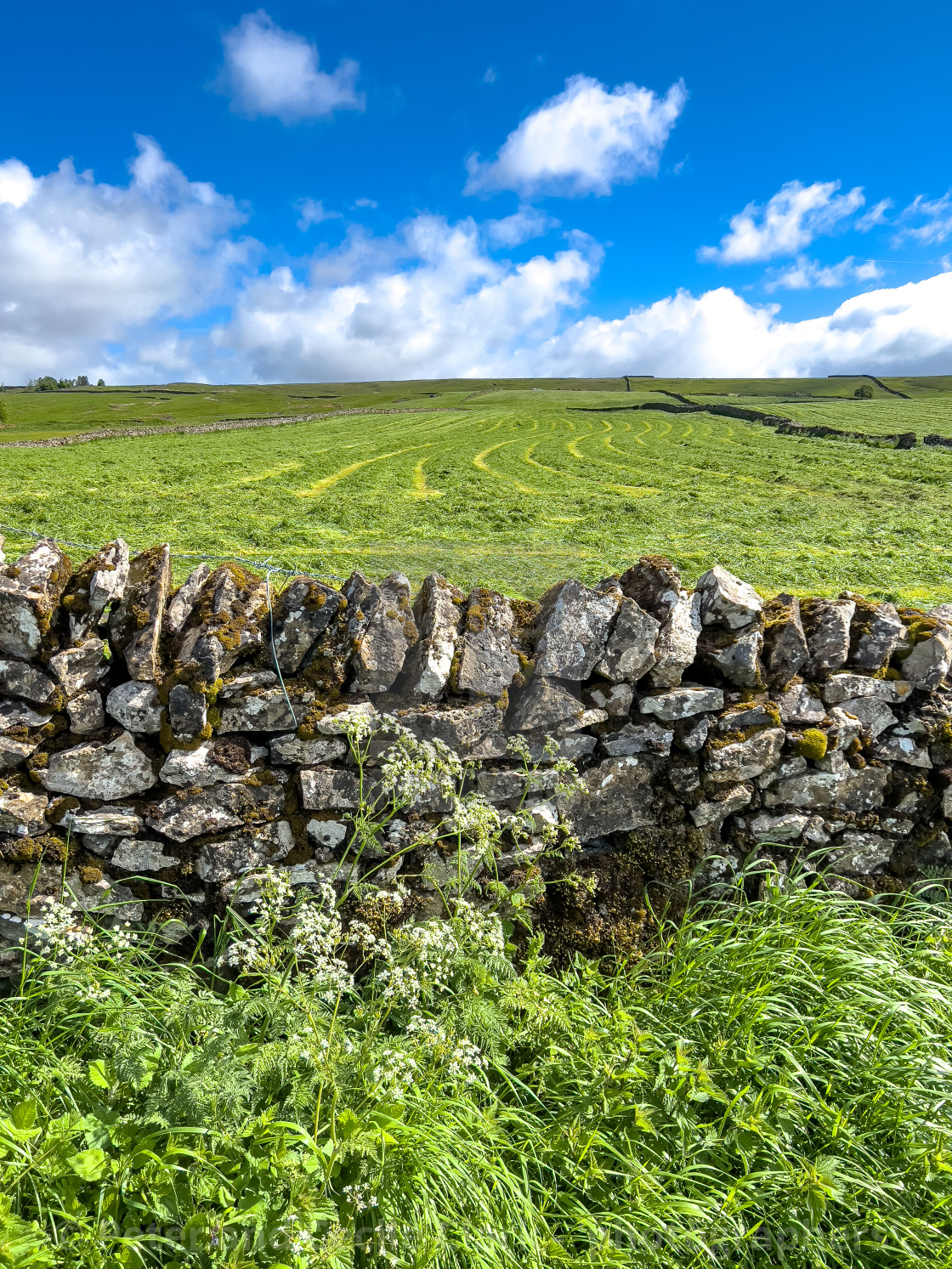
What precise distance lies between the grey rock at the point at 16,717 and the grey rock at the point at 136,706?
0.36 meters

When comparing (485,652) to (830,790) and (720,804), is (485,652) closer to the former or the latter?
(720,804)

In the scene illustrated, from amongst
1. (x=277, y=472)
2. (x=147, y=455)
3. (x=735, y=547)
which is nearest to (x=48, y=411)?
(x=147, y=455)

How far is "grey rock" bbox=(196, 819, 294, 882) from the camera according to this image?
3951mm

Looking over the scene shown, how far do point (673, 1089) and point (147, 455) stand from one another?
3137 centimetres

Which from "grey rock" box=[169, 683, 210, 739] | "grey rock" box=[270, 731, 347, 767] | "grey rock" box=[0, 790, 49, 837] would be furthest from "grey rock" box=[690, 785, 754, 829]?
"grey rock" box=[0, 790, 49, 837]

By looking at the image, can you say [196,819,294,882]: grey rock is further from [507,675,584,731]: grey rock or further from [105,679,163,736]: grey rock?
[507,675,584,731]: grey rock

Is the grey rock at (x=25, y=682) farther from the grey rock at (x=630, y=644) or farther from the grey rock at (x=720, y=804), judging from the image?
the grey rock at (x=720, y=804)

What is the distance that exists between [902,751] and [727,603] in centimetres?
180

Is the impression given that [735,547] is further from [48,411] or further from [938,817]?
[48,411]

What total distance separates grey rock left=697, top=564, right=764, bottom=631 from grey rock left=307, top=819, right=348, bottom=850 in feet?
9.17

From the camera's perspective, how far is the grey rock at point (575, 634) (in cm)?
435

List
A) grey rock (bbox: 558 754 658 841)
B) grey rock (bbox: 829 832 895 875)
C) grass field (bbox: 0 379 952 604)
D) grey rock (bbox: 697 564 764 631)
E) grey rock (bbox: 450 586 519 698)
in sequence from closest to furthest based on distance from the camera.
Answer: grey rock (bbox: 450 586 519 698)
grey rock (bbox: 558 754 658 841)
grey rock (bbox: 697 564 764 631)
grey rock (bbox: 829 832 895 875)
grass field (bbox: 0 379 952 604)

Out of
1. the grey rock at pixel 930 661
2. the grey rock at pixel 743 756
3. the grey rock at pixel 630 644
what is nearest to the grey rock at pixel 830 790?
the grey rock at pixel 743 756

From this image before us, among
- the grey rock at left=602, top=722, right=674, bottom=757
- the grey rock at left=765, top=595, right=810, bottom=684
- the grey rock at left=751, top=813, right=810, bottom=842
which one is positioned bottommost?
the grey rock at left=751, top=813, right=810, bottom=842
